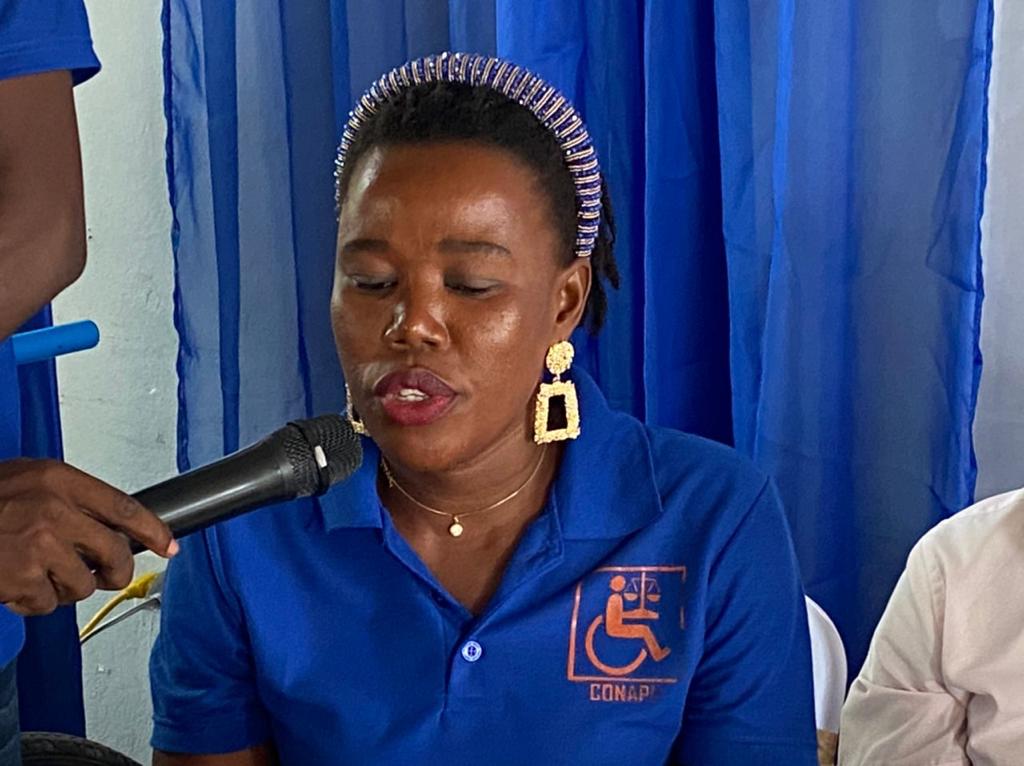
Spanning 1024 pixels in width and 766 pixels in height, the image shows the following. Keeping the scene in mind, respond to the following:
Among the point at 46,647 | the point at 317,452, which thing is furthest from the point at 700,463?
the point at 46,647

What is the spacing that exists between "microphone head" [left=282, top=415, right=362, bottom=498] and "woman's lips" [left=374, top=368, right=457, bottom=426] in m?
0.22

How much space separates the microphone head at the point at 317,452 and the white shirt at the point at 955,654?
664mm

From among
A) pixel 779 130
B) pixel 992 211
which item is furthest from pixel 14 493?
pixel 992 211

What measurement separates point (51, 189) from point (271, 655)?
0.46m

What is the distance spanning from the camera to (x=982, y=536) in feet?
4.25

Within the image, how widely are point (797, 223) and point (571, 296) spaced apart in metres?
0.40

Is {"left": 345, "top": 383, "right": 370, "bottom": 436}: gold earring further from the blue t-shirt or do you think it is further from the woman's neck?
the blue t-shirt

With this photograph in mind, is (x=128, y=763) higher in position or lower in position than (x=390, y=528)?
lower

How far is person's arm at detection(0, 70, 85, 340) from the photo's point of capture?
0.94m

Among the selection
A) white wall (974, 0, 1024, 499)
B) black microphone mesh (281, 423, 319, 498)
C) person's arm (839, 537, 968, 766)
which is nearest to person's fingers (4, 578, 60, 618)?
black microphone mesh (281, 423, 319, 498)

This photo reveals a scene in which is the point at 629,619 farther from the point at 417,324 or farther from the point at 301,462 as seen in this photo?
the point at 301,462

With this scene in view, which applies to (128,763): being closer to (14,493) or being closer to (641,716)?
(641,716)

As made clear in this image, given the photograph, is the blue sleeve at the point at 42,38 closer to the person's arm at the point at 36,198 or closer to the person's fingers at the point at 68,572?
the person's arm at the point at 36,198

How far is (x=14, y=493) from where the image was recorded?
788mm
